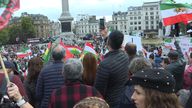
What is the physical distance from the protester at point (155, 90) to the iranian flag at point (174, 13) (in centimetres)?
794

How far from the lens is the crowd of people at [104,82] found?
3248mm

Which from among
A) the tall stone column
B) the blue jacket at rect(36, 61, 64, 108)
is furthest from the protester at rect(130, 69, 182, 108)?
the tall stone column

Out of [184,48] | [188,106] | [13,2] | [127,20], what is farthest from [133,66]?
[127,20]

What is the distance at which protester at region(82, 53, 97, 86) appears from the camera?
615 cm

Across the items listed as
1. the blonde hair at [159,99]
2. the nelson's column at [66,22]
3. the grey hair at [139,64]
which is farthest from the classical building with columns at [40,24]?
the blonde hair at [159,99]

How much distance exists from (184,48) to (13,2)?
22.5ft

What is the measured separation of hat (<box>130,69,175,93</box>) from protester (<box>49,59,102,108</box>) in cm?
175

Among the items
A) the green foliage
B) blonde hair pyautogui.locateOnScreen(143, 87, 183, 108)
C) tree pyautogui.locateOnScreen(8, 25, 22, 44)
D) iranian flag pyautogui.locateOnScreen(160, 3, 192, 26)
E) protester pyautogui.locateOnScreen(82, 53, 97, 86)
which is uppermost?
the green foliage

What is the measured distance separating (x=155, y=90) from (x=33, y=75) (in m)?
3.87

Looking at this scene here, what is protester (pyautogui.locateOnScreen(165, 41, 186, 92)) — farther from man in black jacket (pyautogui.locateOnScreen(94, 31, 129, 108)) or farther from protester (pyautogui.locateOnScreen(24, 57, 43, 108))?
protester (pyautogui.locateOnScreen(24, 57, 43, 108))

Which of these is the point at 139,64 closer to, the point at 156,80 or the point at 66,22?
the point at 156,80

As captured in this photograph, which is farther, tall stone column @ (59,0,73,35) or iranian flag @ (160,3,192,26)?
tall stone column @ (59,0,73,35)

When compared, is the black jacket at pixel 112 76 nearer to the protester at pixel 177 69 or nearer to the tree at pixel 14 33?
the protester at pixel 177 69

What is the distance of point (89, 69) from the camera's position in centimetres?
619
